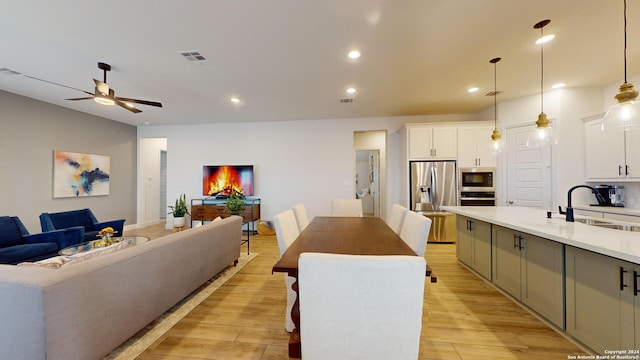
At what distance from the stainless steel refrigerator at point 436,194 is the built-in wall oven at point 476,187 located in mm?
131

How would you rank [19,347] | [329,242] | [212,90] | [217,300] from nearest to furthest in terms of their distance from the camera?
[19,347] < [329,242] < [217,300] < [212,90]

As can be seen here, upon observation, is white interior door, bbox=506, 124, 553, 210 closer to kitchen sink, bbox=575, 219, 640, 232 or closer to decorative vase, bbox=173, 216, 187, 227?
kitchen sink, bbox=575, 219, 640, 232

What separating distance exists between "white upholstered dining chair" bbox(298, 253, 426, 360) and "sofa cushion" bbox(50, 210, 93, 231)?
15.5ft

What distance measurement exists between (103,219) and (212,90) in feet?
14.2

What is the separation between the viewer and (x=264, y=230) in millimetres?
5504

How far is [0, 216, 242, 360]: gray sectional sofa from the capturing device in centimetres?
123

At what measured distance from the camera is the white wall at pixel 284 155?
560 cm

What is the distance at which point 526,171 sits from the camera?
4.16m

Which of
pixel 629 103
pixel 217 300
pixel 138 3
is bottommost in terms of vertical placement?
pixel 217 300

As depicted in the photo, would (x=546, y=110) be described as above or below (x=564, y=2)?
below

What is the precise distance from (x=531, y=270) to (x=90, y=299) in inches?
132

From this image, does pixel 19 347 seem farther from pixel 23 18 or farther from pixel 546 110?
pixel 546 110

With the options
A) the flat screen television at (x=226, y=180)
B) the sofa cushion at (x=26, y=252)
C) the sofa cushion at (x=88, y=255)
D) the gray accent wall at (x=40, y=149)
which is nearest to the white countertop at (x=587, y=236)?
the sofa cushion at (x=88, y=255)

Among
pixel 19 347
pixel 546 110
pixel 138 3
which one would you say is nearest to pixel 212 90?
pixel 138 3
